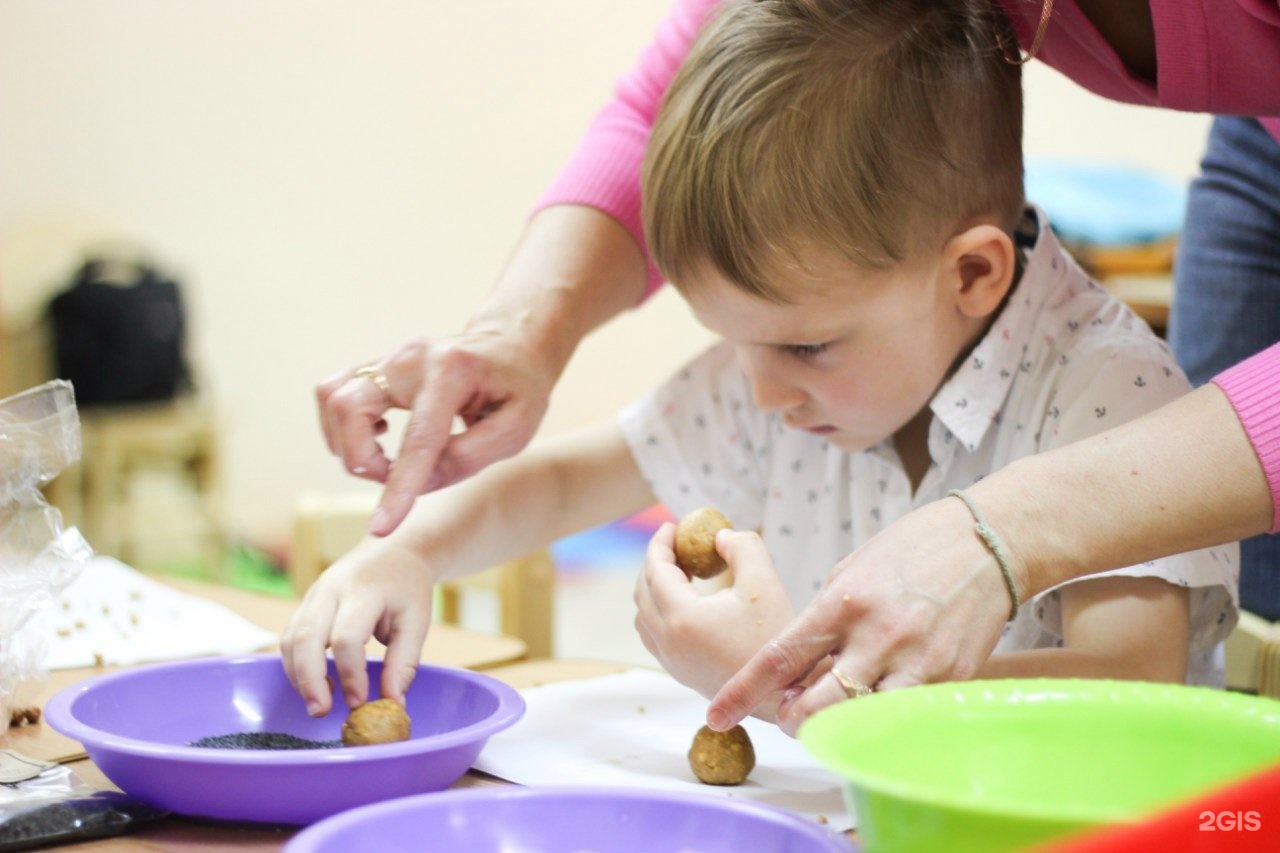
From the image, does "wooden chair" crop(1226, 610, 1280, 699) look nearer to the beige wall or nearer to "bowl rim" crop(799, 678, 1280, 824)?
"bowl rim" crop(799, 678, 1280, 824)

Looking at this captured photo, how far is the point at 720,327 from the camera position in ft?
3.30

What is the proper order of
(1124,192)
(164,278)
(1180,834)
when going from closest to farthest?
(1180,834) → (1124,192) → (164,278)

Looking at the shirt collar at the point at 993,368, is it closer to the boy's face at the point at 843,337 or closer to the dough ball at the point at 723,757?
the boy's face at the point at 843,337

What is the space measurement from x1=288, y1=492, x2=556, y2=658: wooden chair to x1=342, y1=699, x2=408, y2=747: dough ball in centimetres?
69

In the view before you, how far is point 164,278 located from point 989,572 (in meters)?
3.63

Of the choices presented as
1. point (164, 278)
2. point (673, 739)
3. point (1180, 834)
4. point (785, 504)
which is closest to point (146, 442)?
point (164, 278)

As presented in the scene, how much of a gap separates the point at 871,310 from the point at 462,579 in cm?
78

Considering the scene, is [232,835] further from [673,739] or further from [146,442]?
[146,442]

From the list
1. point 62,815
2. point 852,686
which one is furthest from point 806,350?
point 62,815

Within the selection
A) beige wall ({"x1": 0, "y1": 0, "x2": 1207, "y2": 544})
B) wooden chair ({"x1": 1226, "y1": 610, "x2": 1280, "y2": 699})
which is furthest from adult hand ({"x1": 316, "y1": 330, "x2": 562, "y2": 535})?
beige wall ({"x1": 0, "y1": 0, "x2": 1207, "y2": 544})

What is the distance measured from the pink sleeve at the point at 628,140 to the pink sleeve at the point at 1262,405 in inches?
24.8

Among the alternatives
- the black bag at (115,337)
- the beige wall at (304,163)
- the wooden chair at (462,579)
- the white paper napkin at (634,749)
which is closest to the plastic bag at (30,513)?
the white paper napkin at (634,749)

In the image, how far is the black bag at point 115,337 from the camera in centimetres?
371

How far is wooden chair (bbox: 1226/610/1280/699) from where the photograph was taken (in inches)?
47.1
